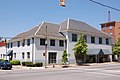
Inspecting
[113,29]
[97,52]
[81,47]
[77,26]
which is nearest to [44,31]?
[81,47]

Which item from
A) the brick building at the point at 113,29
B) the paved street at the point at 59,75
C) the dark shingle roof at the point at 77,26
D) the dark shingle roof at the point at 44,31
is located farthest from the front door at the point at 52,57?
the brick building at the point at 113,29

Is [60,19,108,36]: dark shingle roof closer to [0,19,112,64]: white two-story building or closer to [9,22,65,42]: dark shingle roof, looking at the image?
[0,19,112,64]: white two-story building

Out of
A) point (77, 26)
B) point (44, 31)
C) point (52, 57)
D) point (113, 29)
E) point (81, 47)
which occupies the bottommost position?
point (52, 57)

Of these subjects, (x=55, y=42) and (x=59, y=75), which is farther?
(x=55, y=42)

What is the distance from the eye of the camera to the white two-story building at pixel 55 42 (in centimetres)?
4278

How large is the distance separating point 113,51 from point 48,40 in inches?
854

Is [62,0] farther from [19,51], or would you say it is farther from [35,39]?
[19,51]

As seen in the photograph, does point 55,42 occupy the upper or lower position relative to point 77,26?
lower

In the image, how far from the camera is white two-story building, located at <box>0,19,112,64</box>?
42.8 metres

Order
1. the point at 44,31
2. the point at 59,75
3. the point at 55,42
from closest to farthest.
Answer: the point at 59,75 < the point at 44,31 < the point at 55,42

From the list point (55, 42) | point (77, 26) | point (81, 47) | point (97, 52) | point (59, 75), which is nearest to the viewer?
point (59, 75)

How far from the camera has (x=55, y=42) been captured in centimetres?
4547

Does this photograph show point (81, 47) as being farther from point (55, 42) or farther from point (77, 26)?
point (77, 26)

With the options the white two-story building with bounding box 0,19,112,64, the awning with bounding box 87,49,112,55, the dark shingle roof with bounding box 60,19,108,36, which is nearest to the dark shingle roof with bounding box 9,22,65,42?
the white two-story building with bounding box 0,19,112,64
